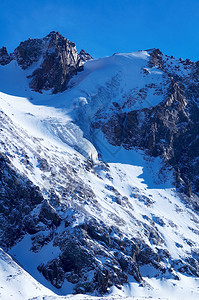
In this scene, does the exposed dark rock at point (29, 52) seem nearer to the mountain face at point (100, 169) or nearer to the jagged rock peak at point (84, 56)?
the mountain face at point (100, 169)

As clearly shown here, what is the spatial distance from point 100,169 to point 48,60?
3926cm

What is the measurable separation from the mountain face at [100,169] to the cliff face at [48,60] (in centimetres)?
32

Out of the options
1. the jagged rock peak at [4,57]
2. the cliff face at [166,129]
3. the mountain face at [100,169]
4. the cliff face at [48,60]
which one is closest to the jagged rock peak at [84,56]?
the mountain face at [100,169]

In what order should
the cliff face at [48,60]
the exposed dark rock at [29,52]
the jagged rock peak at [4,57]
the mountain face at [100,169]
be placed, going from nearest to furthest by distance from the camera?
1. the mountain face at [100,169]
2. the cliff face at [48,60]
3. the exposed dark rock at [29,52]
4. the jagged rock peak at [4,57]

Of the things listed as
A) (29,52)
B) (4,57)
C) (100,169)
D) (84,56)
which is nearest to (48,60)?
(29,52)

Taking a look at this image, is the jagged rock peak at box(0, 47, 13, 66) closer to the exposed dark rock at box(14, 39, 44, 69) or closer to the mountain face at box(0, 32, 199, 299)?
the mountain face at box(0, 32, 199, 299)

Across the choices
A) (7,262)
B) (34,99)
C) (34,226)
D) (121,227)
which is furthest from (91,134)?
(7,262)

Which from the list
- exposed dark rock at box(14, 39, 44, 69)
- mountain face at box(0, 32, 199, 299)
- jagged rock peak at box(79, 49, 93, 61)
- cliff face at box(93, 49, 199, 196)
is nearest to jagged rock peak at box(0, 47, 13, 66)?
mountain face at box(0, 32, 199, 299)

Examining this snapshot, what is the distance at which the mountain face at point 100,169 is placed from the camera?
4462 centimetres

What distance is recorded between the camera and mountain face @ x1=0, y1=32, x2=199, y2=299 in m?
44.6

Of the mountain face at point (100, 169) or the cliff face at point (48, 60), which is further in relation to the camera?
the cliff face at point (48, 60)

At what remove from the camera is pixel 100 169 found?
2586 inches

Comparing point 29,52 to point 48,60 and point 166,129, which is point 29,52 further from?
point 166,129

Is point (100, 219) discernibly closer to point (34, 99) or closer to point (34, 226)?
point (34, 226)
